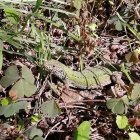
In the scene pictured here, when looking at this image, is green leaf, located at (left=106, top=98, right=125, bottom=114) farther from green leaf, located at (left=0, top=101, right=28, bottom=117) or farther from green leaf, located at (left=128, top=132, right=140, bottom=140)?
green leaf, located at (left=0, top=101, right=28, bottom=117)

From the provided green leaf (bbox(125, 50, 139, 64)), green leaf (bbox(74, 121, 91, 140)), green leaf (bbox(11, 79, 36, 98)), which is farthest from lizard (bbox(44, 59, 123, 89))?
green leaf (bbox(74, 121, 91, 140))

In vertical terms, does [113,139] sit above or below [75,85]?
below

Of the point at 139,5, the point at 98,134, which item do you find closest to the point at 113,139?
the point at 98,134

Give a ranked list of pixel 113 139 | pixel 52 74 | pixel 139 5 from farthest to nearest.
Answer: pixel 139 5, pixel 52 74, pixel 113 139

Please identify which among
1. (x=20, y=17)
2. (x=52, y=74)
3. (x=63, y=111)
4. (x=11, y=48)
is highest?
(x=20, y=17)

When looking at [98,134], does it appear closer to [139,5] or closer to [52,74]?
[52,74]
